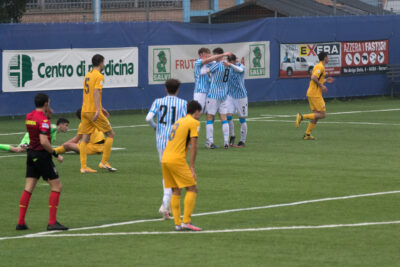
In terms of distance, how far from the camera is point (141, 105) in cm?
2988

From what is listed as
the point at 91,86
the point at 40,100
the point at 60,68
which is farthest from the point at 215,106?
the point at 40,100

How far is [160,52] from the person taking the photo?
30.1m

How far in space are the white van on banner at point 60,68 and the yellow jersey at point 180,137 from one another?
661 inches

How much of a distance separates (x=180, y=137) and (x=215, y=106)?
32.8 ft

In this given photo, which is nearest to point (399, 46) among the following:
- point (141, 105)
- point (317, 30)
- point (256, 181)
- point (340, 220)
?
point (317, 30)

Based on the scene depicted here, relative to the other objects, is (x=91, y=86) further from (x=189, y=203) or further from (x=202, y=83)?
(x=189, y=203)

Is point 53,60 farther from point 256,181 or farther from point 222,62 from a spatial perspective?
point 256,181

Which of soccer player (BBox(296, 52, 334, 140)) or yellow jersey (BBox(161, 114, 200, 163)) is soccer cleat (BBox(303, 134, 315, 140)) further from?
yellow jersey (BBox(161, 114, 200, 163))

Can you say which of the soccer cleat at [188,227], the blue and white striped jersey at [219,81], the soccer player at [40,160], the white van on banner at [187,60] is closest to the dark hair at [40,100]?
the soccer player at [40,160]

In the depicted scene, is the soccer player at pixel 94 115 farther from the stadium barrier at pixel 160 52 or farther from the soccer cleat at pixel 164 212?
the stadium barrier at pixel 160 52

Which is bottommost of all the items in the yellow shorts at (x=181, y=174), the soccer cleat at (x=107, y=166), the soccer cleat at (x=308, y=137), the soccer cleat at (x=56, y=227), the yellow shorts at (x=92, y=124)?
the soccer cleat at (x=56, y=227)

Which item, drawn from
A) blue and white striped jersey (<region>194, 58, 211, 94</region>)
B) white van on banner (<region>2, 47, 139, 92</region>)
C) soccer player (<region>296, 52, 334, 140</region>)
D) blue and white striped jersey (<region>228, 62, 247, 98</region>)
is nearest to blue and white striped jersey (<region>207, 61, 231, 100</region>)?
blue and white striped jersey (<region>194, 58, 211, 94</region>)

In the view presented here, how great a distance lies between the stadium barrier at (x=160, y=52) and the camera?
27.4 metres

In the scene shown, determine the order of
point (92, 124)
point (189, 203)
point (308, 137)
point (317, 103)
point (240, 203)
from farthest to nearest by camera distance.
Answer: point (317, 103)
point (308, 137)
point (92, 124)
point (240, 203)
point (189, 203)
